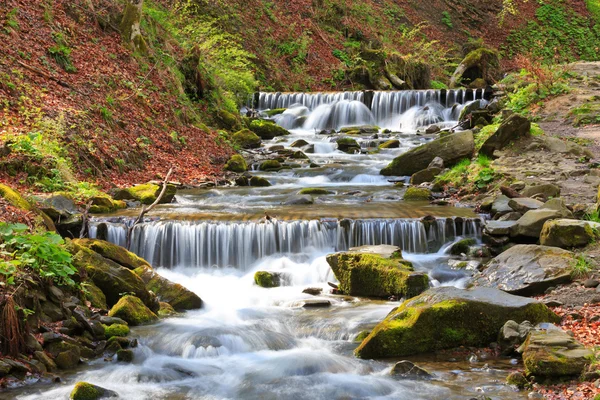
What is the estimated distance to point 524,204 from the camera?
34.9 ft

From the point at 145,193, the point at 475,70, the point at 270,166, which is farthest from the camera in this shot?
the point at 475,70

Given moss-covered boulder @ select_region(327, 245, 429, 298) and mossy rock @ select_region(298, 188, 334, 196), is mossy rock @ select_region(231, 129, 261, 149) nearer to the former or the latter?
mossy rock @ select_region(298, 188, 334, 196)

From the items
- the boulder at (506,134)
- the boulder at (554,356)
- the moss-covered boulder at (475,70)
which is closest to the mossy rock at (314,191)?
the boulder at (506,134)

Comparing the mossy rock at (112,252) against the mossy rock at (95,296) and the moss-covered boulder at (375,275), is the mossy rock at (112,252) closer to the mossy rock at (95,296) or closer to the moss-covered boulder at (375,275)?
the mossy rock at (95,296)

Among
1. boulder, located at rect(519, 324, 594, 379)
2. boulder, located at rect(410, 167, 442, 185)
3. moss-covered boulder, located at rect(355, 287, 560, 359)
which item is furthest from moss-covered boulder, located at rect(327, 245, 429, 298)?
boulder, located at rect(410, 167, 442, 185)

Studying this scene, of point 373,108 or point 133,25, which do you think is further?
point 373,108

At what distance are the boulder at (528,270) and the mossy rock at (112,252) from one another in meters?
4.89

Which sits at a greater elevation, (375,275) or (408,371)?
(375,275)

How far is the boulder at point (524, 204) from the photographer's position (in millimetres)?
10539

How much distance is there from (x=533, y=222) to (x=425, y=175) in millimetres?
5245

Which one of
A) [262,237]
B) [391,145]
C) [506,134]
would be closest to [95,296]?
[262,237]

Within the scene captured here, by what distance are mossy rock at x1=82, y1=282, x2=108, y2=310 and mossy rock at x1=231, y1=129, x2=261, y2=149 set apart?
1242 cm

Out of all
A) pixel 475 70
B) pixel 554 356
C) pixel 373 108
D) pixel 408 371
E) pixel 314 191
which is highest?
pixel 475 70

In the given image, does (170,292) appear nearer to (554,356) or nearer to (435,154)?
(554,356)
